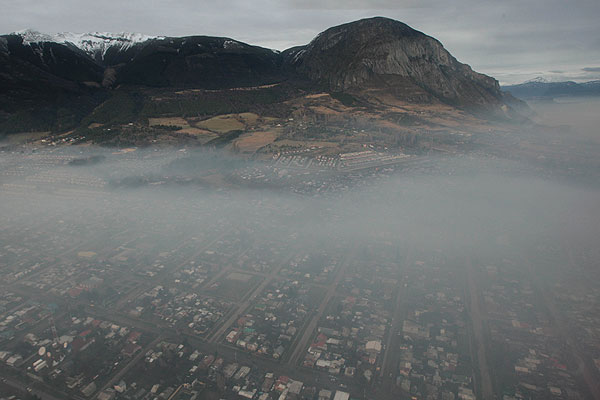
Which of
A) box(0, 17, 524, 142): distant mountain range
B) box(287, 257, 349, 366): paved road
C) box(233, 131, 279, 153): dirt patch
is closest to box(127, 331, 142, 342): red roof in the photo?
box(287, 257, 349, 366): paved road

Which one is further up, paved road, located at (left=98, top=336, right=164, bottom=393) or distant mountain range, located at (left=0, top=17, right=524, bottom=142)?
distant mountain range, located at (left=0, top=17, right=524, bottom=142)

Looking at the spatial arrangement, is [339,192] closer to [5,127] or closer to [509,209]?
[509,209]

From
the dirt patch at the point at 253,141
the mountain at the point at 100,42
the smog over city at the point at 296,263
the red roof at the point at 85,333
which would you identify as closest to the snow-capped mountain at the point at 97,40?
the mountain at the point at 100,42

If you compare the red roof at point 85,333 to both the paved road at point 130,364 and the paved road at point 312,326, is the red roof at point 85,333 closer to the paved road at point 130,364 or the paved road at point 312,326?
the paved road at point 130,364

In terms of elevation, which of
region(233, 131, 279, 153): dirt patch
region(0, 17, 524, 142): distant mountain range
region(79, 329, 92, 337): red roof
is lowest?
region(79, 329, 92, 337): red roof

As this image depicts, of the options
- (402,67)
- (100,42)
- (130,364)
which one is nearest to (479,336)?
(130,364)

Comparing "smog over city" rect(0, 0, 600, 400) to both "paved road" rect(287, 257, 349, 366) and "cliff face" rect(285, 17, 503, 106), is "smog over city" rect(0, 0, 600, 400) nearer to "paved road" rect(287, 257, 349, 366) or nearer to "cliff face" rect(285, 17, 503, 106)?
"paved road" rect(287, 257, 349, 366)

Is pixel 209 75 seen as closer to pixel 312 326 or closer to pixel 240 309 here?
pixel 240 309

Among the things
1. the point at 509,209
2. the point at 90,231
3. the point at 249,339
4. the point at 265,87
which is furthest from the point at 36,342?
the point at 265,87
